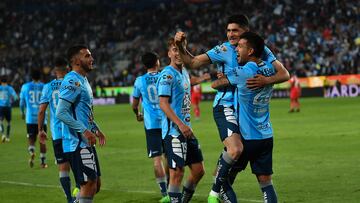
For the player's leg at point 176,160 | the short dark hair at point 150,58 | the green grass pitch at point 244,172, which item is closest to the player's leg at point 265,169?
the player's leg at point 176,160

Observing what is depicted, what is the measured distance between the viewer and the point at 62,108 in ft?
30.3

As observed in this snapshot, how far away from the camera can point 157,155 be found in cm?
1265

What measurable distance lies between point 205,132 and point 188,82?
16.8 m

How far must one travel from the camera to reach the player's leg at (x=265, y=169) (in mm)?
8914

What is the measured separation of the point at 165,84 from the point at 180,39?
3.43ft

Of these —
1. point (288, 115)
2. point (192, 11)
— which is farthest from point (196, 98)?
point (192, 11)

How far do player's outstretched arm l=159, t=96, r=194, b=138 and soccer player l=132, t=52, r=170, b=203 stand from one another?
2.57 metres

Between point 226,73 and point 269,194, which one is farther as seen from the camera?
point 226,73

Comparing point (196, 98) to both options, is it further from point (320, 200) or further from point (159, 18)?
point (159, 18)

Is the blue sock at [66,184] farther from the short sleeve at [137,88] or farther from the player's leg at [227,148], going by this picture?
the player's leg at [227,148]

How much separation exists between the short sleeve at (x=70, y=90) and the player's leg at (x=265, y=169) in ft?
7.69

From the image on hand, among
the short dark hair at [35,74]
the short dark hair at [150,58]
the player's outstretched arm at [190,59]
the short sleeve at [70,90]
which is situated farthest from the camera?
the short dark hair at [35,74]

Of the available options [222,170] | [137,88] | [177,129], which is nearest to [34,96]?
[137,88]

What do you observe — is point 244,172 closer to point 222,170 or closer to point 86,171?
point 222,170
